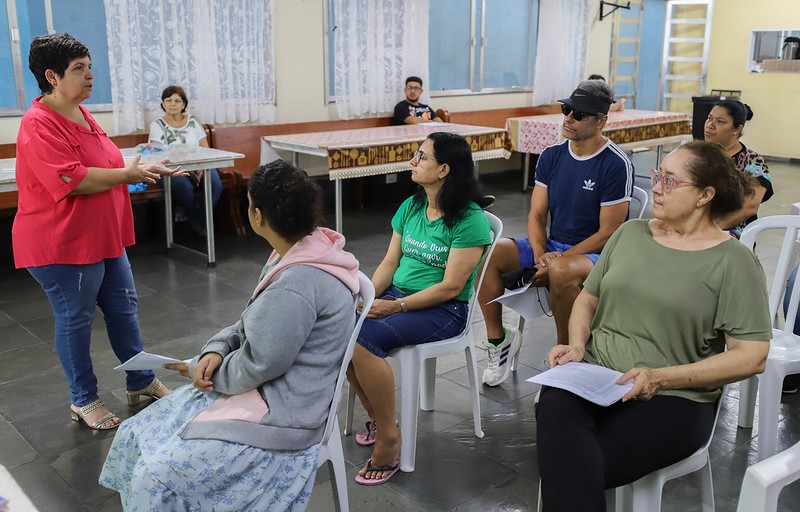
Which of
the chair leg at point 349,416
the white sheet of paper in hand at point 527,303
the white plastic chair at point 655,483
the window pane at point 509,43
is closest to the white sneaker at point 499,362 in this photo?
the white sheet of paper in hand at point 527,303


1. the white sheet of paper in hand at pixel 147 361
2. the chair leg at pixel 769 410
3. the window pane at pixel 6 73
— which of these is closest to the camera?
the white sheet of paper in hand at pixel 147 361

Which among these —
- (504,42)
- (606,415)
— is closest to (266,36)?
(504,42)

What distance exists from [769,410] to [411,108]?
4.97m

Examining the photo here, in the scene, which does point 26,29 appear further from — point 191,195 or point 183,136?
point 191,195

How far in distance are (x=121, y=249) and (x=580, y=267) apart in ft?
5.35

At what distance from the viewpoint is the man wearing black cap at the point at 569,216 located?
283 cm

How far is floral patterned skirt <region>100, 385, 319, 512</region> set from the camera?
1640mm

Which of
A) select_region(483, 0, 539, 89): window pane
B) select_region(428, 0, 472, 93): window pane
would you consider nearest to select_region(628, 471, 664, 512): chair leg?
select_region(428, 0, 472, 93): window pane

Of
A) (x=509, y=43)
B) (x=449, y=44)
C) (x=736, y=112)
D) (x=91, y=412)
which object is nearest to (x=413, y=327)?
(x=91, y=412)

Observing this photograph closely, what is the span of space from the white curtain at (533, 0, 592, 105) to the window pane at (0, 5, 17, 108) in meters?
5.26

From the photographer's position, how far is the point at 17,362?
3291 millimetres

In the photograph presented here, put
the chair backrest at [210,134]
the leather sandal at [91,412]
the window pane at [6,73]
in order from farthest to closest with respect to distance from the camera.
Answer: the chair backrest at [210,134], the window pane at [6,73], the leather sandal at [91,412]

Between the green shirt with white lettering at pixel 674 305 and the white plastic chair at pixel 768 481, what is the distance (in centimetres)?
35

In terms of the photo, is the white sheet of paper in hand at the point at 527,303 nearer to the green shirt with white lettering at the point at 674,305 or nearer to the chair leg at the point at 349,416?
the chair leg at the point at 349,416
